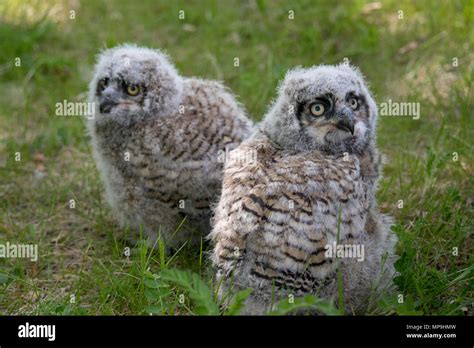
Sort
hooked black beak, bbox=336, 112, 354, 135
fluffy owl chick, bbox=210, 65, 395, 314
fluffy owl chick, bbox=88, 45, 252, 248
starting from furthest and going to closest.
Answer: fluffy owl chick, bbox=88, 45, 252, 248 → hooked black beak, bbox=336, 112, 354, 135 → fluffy owl chick, bbox=210, 65, 395, 314

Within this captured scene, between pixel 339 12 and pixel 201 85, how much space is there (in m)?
2.88

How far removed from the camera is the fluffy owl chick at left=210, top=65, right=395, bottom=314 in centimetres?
356

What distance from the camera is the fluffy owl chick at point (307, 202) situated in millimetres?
3561

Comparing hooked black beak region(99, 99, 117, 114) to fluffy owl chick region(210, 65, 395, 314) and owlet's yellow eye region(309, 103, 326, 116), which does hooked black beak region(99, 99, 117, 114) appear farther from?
owlet's yellow eye region(309, 103, 326, 116)

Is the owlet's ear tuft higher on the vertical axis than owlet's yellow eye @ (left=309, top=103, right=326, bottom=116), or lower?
higher

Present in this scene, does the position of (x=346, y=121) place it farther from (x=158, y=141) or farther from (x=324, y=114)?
(x=158, y=141)

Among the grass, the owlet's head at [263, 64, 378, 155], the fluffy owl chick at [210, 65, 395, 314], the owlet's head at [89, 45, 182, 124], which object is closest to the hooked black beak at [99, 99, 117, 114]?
the owlet's head at [89, 45, 182, 124]

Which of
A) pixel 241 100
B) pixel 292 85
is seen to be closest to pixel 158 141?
pixel 292 85

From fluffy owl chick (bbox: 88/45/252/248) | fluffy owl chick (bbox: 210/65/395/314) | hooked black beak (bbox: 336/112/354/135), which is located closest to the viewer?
fluffy owl chick (bbox: 210/65/395/314)

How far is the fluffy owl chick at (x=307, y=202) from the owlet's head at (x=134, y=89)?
36.6 inches

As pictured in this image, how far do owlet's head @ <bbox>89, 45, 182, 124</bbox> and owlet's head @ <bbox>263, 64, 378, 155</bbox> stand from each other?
1.03 m

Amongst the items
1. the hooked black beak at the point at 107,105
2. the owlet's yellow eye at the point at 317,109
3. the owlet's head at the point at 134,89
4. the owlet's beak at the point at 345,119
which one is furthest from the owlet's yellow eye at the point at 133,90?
the owlet's beak at the point at 345,119
